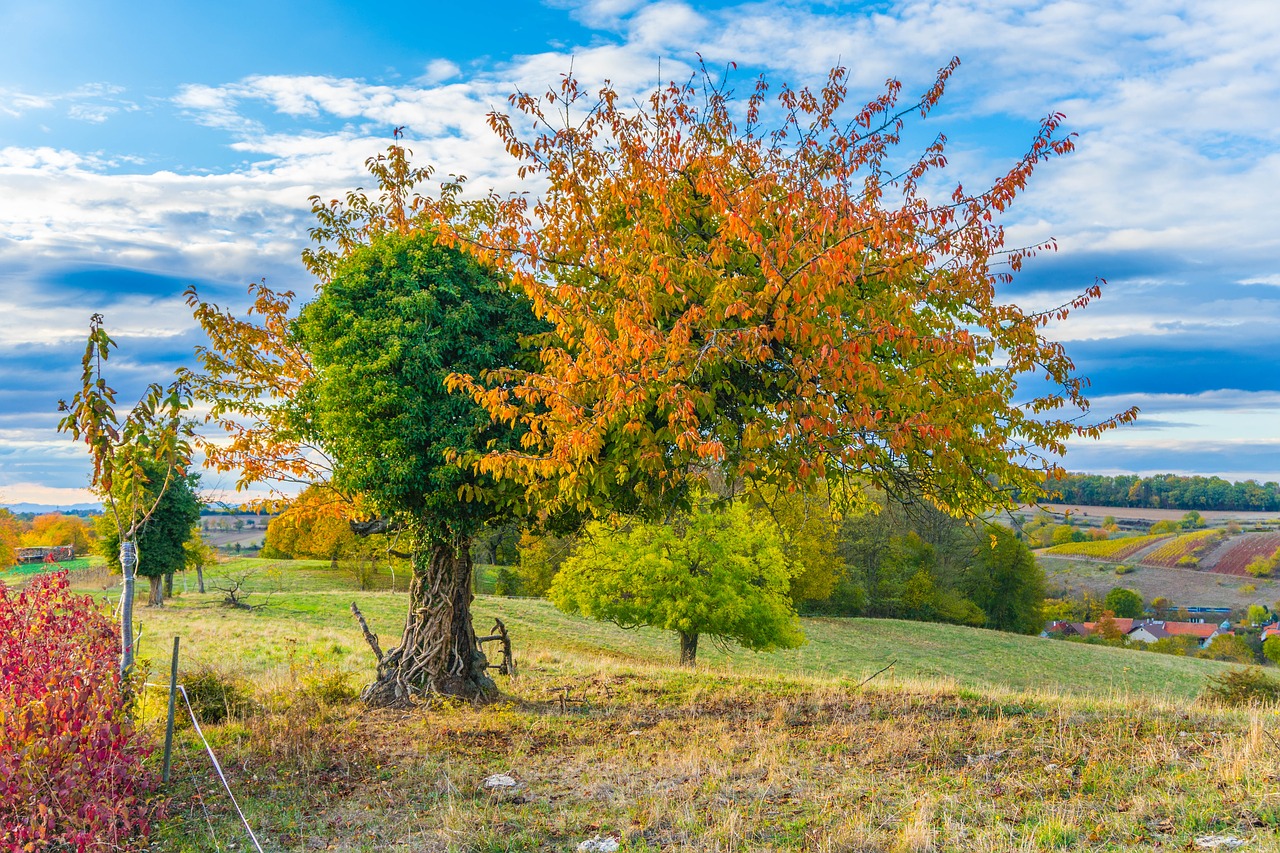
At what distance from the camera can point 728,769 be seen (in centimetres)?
853

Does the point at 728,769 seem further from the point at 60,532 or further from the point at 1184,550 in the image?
the point at 1184,550

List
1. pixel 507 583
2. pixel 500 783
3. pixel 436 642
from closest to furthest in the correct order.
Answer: pixel 500 783, pixel 436 642, pixel 507 583

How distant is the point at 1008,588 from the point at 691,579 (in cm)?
4473

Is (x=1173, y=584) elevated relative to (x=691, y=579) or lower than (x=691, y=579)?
lower

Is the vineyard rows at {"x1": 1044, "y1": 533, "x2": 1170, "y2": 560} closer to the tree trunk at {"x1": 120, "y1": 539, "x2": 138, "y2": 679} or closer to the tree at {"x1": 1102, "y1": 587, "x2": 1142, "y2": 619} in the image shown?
the tree at {"x1": 1102, "y1": 587, "x2": 1142, "y2": 619}

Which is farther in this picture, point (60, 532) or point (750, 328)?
point (60, 532)

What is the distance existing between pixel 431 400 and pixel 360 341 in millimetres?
1252

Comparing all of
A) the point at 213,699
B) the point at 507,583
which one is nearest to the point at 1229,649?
the point at 507,583

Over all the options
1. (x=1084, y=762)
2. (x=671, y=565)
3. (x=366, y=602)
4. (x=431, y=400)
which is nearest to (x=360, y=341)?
(x=431, y=400)

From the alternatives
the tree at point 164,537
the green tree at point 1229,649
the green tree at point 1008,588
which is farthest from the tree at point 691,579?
the green tree at point 1229,649

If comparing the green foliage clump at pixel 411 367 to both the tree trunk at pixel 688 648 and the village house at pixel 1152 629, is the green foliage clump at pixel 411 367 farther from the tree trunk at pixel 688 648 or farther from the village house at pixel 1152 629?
the village house at pixel 1152 629

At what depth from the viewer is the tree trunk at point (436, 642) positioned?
1290 centimetres

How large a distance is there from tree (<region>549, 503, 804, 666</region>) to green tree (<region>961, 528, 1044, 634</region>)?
123 feet

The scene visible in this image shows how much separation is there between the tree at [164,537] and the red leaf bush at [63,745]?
96.4ft
